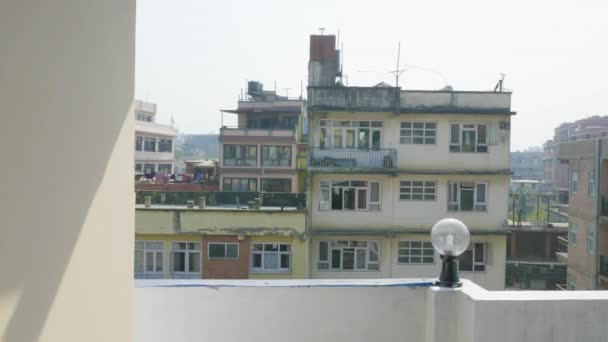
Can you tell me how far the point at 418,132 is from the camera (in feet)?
46.0

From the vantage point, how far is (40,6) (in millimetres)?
1164

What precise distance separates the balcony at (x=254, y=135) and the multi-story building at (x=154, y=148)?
600cm

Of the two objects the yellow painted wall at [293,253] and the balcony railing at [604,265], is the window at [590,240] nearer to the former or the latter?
the balcony railing at [604,265]

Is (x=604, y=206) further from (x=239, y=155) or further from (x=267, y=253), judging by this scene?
(x=239, y=155)

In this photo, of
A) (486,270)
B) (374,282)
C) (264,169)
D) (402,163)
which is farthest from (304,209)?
(374,282)

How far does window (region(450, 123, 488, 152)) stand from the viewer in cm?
1395

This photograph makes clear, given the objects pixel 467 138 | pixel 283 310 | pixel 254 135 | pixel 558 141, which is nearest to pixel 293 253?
pixel 467 138

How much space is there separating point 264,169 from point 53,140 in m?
21.7

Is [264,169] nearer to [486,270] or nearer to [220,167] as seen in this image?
[220,167]

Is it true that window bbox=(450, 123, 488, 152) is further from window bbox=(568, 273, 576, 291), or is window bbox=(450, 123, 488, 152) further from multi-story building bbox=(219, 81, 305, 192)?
multi-story building bbox=(219, 81, 305, 192)

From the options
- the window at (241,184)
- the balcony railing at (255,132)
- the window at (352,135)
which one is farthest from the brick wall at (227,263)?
the balcony railing at (255,132)

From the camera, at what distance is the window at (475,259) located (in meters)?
14.4

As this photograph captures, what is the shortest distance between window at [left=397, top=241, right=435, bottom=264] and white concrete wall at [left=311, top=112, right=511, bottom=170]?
2.09 meters

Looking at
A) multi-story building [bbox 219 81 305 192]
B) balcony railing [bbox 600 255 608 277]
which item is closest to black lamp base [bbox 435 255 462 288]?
balcony railing [bbox 600 255 608 277]
